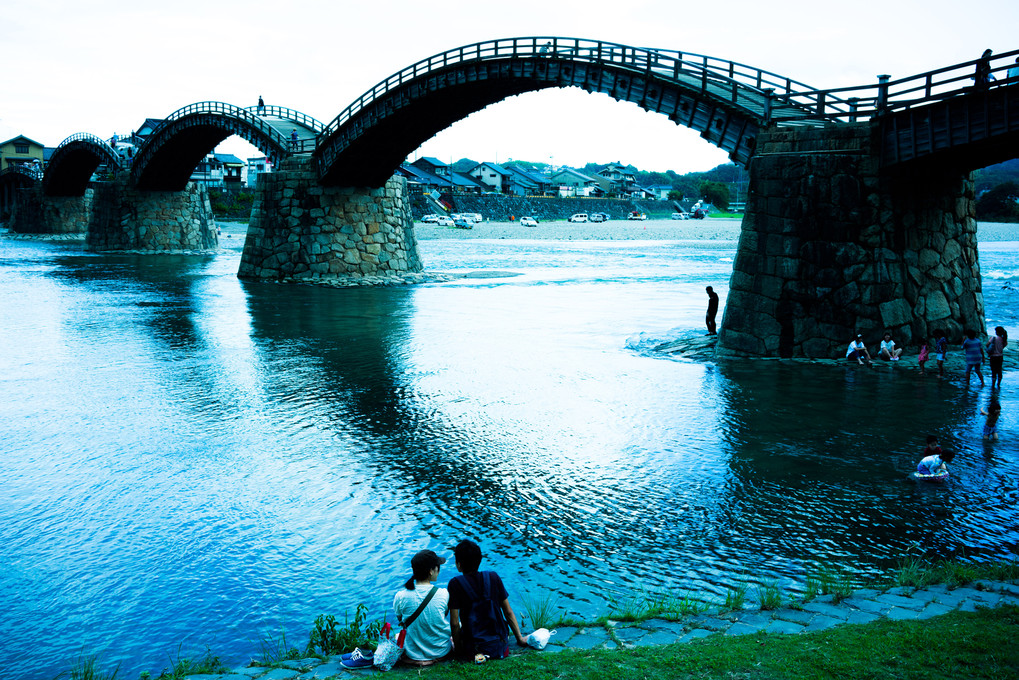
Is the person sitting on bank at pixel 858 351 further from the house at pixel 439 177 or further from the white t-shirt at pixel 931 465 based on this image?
the house at pixel 439 177

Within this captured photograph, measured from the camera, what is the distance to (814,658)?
18.9 ft

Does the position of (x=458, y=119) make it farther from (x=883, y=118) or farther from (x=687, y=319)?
(x=883, y=118)

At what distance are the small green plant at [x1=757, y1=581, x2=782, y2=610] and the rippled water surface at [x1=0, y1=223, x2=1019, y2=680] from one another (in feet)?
0.79

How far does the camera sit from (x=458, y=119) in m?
39.1

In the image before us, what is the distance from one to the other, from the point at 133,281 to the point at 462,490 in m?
36.2

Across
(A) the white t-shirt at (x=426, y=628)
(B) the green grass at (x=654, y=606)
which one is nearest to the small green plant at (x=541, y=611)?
(B) the green grass at (x=654, y=606)

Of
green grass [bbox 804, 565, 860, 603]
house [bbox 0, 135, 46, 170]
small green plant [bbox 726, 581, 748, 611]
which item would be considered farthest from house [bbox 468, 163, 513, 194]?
small green plant [bbox 726, 581, 748, 611]

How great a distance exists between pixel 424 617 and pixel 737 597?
3.01 meters

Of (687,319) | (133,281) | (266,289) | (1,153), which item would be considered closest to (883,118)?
(687,319)

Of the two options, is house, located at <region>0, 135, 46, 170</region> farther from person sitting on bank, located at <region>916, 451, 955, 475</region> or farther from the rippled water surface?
person sitting on bank, located at <region>916, 451, 955, 475</region>

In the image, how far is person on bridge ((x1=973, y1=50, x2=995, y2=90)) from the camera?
52.0 ft

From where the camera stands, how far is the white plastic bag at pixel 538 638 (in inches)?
251

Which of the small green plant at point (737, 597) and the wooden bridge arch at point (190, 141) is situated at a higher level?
the wooden bridge arch at point (190, 141)

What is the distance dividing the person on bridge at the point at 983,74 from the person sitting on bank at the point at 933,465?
9.19m
